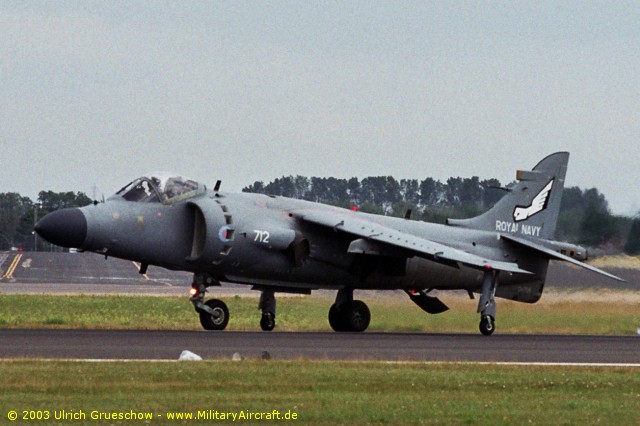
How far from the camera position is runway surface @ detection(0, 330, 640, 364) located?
1889 cm

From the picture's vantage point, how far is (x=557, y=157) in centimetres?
3103

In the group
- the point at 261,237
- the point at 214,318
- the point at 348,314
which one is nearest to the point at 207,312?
the point at 214,318

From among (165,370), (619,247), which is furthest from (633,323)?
(165,370)

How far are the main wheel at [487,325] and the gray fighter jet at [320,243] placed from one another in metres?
0.03

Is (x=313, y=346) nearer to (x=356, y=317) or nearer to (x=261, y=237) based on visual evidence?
(x=261, y=237)

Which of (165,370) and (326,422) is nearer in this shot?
(326,422)

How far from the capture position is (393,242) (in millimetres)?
26875

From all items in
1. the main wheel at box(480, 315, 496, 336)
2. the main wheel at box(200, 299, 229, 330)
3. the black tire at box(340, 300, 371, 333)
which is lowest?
the main wheel at box(200, 299, 229, 330)

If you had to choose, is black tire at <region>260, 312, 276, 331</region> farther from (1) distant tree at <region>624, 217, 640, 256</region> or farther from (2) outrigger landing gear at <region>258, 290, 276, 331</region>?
(1) distant tree at <region>624, 217, 640, 256</region>

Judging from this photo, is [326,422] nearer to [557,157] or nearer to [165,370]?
[165,370]

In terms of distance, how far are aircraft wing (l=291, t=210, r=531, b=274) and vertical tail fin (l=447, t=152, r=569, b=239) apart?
3.16 m

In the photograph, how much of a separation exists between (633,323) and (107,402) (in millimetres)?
19657

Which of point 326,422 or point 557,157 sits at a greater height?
point 557,157

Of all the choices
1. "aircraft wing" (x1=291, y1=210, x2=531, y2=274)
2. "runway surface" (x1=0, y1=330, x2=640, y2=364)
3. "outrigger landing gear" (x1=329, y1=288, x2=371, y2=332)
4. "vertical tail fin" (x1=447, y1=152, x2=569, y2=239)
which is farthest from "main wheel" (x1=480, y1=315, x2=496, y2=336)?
"vertical tail fin" (x1=447, y1=152, x2=569, y2=239)
